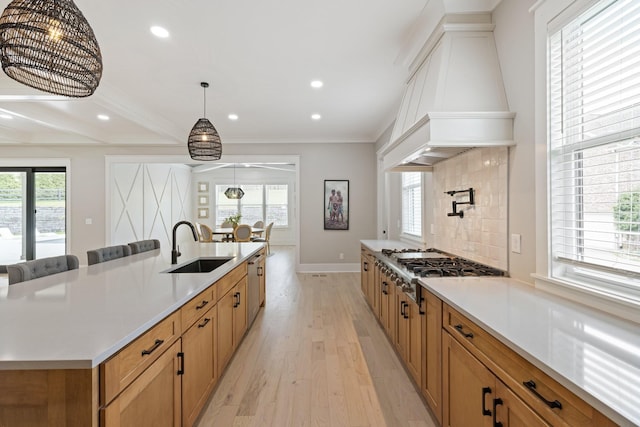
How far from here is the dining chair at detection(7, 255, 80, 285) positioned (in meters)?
1.98

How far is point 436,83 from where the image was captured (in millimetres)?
2193

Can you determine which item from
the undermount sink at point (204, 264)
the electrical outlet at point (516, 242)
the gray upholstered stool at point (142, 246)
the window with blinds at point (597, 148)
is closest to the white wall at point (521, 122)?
the electrical outlet at point (516, 242)

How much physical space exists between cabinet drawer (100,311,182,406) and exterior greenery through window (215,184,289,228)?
982 centimetres

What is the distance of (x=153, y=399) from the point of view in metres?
1.31

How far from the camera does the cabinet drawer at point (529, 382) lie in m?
0.82

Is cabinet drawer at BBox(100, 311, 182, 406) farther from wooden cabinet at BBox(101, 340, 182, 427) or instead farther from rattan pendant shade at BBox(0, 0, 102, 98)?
rattan pendant shade at BBox(0, 0, 102, 98)

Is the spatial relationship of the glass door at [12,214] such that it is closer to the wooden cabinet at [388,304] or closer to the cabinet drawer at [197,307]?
the cabinet drawer at [197,307]

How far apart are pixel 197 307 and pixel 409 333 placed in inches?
57.6

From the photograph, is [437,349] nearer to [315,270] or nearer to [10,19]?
[10,19]

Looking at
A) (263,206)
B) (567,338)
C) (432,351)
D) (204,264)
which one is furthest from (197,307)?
(263,206)

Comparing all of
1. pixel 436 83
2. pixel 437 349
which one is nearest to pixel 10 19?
pixel 436 83

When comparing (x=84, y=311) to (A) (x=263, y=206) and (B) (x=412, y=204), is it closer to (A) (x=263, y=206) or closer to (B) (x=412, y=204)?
(B) (x=412, y=204)

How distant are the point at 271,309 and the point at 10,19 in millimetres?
3521

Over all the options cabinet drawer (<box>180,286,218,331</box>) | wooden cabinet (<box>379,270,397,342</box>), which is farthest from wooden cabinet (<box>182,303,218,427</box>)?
wooden cabinet (<box>379,270,397,342</box>)
